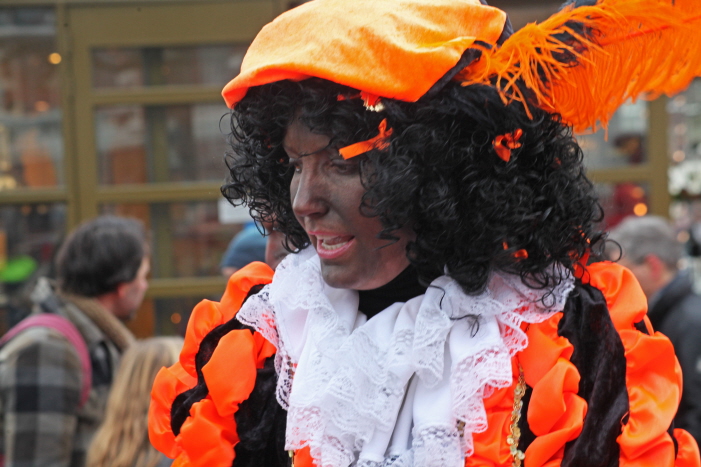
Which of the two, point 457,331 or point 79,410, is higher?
point 457,331

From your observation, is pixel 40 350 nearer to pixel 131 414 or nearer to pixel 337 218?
pixel 131 414

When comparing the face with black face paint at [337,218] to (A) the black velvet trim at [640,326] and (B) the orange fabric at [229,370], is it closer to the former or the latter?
(B) the orange fabric at [229,370]

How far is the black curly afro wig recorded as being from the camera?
1277 millimetres

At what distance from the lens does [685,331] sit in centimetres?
292

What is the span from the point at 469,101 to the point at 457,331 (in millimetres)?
413

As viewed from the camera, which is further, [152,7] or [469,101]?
[152,7]

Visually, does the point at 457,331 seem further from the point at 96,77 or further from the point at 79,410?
the point at 96,77

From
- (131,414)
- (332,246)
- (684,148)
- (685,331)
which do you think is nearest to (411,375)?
(332,246)

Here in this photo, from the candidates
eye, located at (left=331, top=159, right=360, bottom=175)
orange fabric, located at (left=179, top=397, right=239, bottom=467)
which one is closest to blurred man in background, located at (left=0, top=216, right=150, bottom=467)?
orange fabric, located at (left=179, top=397, right=239, bottom=467)

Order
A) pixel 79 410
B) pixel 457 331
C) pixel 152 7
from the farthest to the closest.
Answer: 1. pixel 152 7
2. pixel 79 410
3. pixel 457 331

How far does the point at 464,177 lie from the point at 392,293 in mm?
290

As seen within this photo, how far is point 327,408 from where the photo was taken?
1.36 m

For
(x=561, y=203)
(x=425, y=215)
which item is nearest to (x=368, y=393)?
(x=425, y=215)

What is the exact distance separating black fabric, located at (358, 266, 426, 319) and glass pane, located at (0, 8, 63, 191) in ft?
8.94
